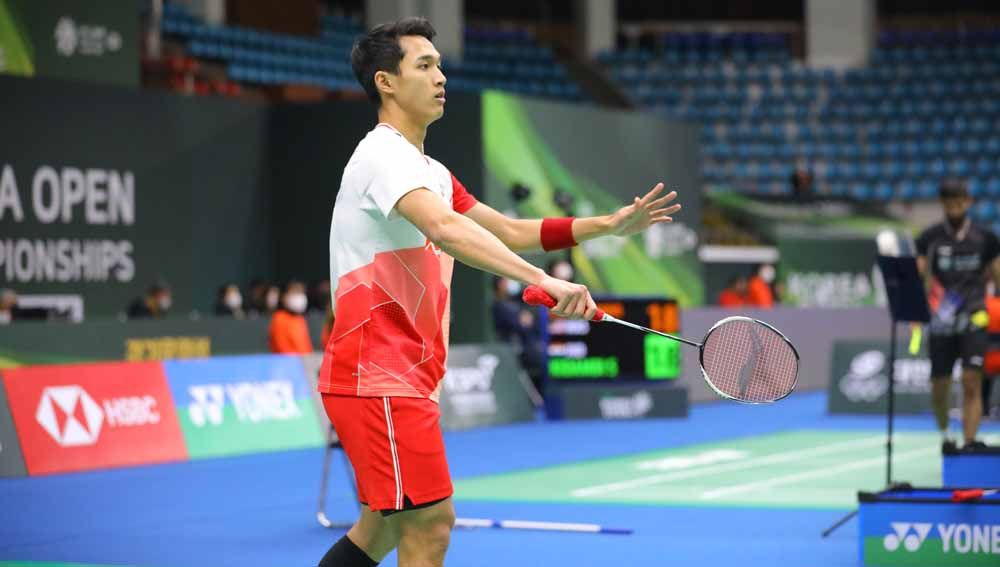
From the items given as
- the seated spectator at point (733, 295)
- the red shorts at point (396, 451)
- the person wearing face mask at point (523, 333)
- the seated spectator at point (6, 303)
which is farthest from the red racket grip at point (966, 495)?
the seated spectator at point (733, 295)

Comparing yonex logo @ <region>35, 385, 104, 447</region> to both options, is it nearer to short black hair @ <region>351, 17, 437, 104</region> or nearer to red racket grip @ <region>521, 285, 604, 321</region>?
short black hair @ <region>351, 17, 437, 104</region>

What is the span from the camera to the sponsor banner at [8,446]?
11.4 meters

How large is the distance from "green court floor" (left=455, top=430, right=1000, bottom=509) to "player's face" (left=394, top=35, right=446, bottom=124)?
19.7ft

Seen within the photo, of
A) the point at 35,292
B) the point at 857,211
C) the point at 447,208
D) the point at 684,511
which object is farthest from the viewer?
the point at 857,211

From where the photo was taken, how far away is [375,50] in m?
4.38

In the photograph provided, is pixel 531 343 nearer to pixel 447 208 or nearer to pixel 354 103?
pixel 354 103

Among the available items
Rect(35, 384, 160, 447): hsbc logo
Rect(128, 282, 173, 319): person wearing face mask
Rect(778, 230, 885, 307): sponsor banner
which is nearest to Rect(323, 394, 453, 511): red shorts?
Rect(35, 384, 160, 447): hsbc logo

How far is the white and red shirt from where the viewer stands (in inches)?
165

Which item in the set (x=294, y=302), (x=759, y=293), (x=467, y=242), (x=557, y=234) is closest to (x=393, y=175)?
(x=467, y=242)

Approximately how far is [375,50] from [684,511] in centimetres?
575

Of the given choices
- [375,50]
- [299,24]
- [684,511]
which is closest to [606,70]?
[299,24]

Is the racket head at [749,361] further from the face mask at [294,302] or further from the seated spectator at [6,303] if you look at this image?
the seated spectator at [6,303]

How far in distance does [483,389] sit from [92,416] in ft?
17.4

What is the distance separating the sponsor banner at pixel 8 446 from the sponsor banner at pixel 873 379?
10.3 meters
